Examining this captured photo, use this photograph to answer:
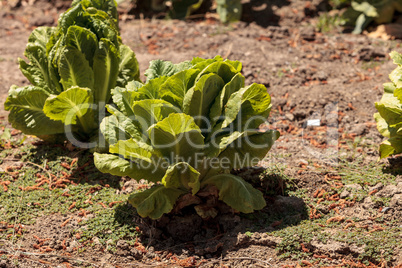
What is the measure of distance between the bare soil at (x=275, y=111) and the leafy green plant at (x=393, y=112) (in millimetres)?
348

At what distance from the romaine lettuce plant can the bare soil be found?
26 cm

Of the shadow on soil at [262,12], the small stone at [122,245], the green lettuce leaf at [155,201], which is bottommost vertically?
the small stone at [122,245]

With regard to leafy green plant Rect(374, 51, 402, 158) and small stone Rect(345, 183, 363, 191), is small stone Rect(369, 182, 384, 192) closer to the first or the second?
small stone Rect(345, 183, 363, 191)

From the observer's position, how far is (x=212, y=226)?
3922 millimetres

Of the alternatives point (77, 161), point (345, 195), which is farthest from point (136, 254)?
point (345, 195)

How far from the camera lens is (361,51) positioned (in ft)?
20.6

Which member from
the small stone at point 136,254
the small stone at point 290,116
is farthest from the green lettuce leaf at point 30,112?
the small stone at point 290,116

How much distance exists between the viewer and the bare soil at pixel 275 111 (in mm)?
3635

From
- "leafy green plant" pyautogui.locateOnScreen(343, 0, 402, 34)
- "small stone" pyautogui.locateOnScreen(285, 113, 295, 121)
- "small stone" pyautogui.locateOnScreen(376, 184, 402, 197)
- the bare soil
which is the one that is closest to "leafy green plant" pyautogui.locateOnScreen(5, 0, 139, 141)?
the bare soil

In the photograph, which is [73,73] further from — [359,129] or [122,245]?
[359,129]

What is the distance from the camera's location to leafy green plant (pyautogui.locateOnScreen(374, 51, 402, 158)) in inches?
159

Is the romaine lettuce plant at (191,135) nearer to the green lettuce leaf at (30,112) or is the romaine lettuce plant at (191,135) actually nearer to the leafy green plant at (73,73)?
the leafy green plant at (73,73)

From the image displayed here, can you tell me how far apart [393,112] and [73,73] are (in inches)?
109

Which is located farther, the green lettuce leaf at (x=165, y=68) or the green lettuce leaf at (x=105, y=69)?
the green lettuce leaf at (x=105, y=69)
